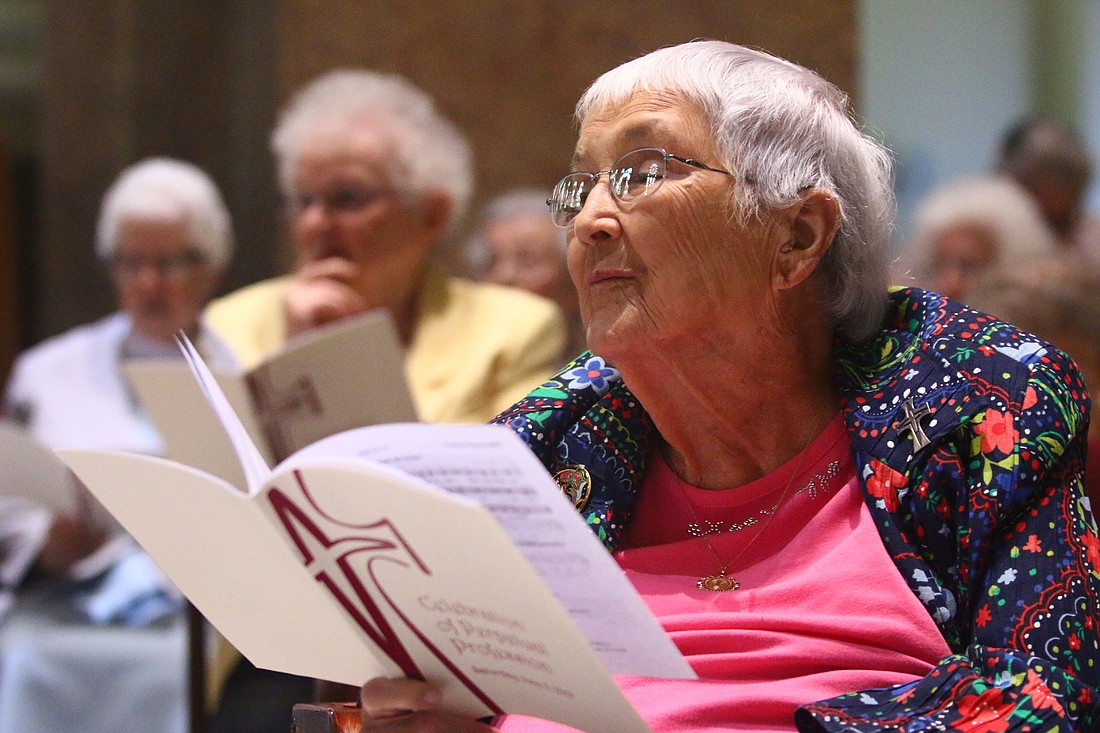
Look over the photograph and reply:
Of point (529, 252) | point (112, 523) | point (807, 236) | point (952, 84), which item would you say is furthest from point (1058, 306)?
point (952, 84)

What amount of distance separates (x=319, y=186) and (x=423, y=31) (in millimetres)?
1387

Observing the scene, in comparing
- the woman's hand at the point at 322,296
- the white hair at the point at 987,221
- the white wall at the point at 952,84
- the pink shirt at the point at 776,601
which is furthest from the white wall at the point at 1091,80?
the pink shirt at the point at 776,601

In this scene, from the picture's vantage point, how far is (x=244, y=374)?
8.51ft

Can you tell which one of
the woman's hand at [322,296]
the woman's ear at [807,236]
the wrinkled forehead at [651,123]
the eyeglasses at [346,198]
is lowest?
the woman's hand at [322,296]

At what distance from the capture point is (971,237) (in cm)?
444

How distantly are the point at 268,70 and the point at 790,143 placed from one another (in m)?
4.32

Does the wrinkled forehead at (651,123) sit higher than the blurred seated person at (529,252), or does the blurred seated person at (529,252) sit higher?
the wrinkled forehead at (651,123)

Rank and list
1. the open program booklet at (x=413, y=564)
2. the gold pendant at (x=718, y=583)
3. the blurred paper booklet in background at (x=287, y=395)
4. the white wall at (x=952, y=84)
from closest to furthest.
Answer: the open program booklet at (x=413, y=564) → the gold pendant at (x=718, y=583) → the blurred paper booklet in background at (x=287, y=395) → the white wall at (x=952, y=84)

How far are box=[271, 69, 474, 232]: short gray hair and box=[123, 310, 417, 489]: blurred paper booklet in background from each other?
1104 mm

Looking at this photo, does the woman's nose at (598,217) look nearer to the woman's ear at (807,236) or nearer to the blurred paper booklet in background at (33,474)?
the woman's ear at (807,236)

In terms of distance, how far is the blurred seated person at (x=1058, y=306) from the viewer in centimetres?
319

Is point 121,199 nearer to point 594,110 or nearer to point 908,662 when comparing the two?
point 594,110

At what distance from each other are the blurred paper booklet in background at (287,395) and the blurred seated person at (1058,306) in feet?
4.97

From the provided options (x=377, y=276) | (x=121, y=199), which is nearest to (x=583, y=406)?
(x=377, y=276)
